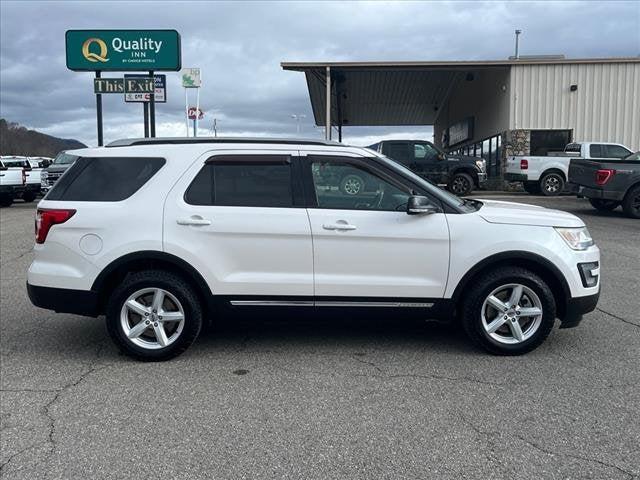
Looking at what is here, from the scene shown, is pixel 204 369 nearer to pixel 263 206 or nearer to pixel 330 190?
pixel 263 206

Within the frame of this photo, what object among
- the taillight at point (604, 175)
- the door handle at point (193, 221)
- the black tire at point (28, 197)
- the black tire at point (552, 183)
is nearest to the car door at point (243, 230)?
the door handle at point (193, 221)

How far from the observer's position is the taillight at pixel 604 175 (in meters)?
13.8

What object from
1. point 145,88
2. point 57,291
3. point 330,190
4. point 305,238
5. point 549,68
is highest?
point 549,68

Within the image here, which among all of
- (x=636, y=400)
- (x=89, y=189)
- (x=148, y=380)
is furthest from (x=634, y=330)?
(x=89, y=189)

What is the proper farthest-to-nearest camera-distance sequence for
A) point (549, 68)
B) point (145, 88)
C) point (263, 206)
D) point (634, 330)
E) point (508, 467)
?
point (549, 68) → point (145, 88) → point (634, 330) → point (263, 206) → point (508, 467)

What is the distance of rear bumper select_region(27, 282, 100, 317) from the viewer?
478 centimetres

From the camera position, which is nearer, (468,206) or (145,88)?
(468,206)

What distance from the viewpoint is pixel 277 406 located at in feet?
13.0

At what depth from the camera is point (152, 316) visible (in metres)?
4.77

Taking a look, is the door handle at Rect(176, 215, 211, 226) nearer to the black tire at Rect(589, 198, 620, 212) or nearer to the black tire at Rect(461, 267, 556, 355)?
the black tire at Rect(461, 267, 556, 355)

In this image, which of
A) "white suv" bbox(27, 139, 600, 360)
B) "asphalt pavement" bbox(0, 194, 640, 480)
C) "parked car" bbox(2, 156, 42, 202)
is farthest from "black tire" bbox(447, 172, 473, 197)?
"white suv" bbox(27, 139, 600, 360)

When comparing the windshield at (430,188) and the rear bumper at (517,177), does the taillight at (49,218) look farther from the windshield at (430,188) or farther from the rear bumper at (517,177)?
the rear bumper at (517,177)

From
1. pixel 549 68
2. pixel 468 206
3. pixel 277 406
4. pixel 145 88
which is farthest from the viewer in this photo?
pixel 549 68

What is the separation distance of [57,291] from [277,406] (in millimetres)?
2087
